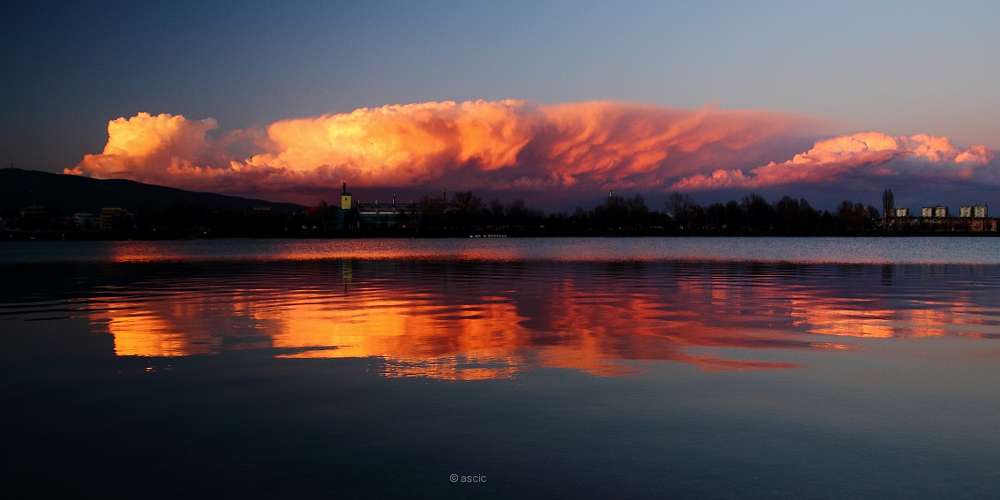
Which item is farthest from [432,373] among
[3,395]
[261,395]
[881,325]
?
[881,325]

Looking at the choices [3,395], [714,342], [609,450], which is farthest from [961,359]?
[3,395]

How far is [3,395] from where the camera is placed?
898 cm

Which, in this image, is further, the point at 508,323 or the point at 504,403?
the point at 508,323

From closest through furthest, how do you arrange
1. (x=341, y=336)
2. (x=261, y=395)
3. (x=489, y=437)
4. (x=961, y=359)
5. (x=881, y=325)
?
(x=489, y=437), (x=261, y=395), (x=961, y=359), (x=341, y=336), (x=881, y=325)

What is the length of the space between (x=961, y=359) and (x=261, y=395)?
10075 mm

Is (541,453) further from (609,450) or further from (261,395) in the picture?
(261,395)

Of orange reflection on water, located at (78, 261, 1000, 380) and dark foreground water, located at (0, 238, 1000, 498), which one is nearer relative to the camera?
dark foreground water, located at (0, 238, 1000, 498)

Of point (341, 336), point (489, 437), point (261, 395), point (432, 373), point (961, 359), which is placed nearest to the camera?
point (489, 437)

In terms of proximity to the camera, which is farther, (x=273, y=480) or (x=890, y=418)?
(x=890, y=418)

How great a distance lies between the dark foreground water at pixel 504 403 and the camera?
5.86m

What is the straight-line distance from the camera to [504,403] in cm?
820

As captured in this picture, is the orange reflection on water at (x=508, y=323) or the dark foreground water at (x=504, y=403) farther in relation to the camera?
the orange reflection on water at (x=508, y=323)

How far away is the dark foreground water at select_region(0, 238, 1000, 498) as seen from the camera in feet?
19.2

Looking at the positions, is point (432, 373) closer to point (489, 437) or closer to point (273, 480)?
point (489, 437)
